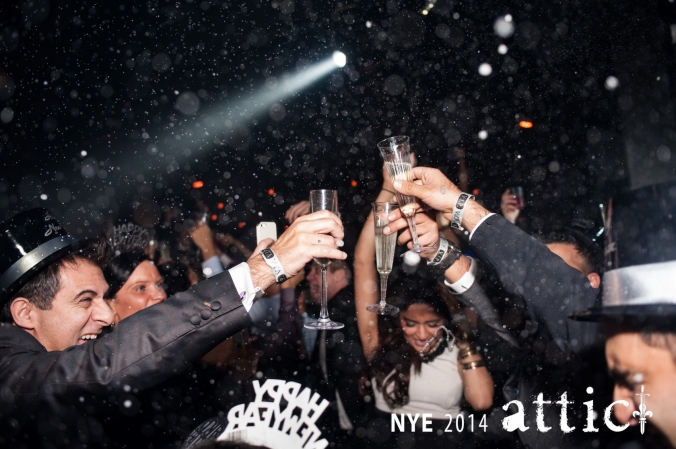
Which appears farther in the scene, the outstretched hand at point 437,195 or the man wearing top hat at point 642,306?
the outstretched hand at point 437,195

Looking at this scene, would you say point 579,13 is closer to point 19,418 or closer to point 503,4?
point 503,4

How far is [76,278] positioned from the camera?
6.89 feet

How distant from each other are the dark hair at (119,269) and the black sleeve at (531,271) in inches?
98.8

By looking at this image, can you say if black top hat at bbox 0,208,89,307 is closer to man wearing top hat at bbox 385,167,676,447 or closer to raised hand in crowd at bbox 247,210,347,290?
raised hand in crowd at bbox 247,210,347,290

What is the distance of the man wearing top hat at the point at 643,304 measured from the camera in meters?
1.06

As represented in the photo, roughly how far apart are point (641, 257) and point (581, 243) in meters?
1.73

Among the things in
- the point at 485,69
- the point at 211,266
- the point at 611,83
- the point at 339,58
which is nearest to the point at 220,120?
the point at 339,58

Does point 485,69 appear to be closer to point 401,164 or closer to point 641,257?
point 401,164

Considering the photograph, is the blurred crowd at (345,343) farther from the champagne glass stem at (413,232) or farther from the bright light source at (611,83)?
the bright light source at (611,83)

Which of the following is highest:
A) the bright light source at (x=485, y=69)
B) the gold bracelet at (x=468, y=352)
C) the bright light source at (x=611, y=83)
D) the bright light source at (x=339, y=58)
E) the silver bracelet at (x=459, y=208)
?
the bright light source at (x=339, y=58)

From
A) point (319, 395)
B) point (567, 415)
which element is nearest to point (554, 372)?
point (567, 415)

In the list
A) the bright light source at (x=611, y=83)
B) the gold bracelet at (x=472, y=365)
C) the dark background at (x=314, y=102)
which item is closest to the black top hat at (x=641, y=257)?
the gold bracelet at (x=472, y=365)

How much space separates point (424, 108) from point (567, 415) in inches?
211

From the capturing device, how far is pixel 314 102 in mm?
7477
